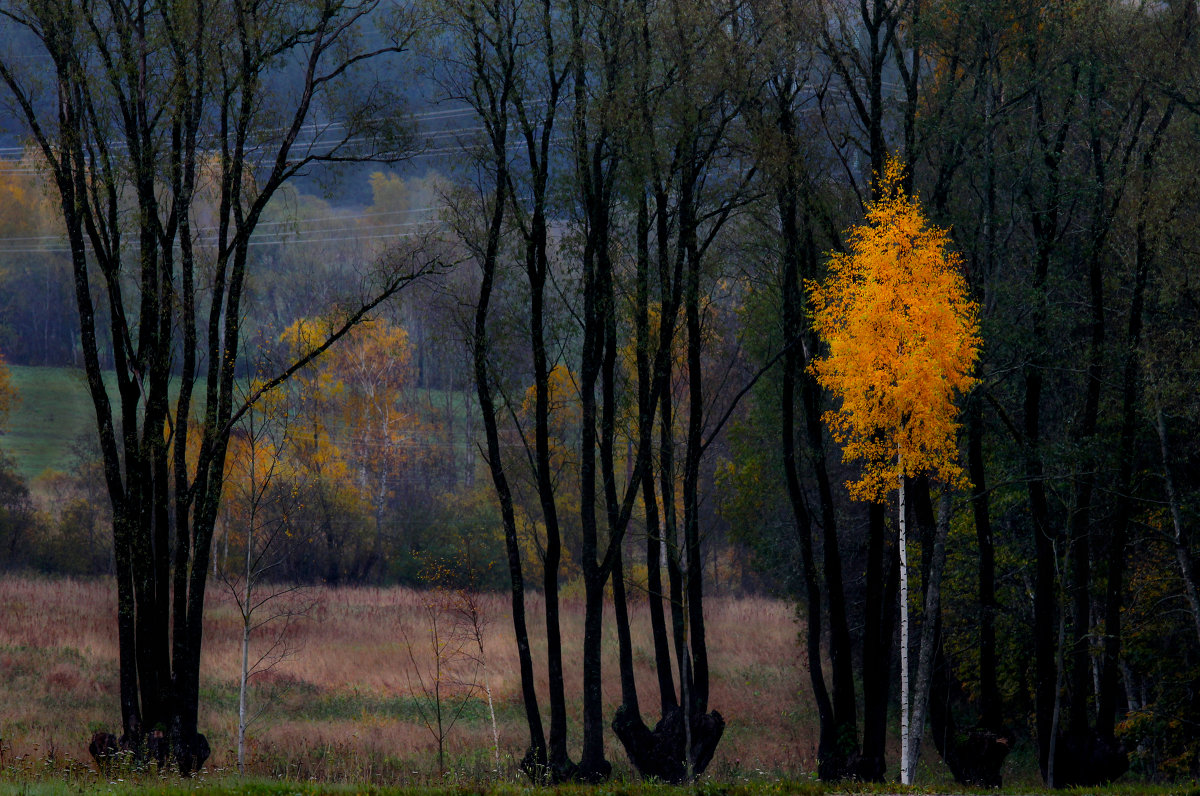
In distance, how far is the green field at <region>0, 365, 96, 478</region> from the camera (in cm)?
6146

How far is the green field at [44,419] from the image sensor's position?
2420 inches

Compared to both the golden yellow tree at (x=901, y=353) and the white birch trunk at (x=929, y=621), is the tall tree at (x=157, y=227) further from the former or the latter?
the white birch trunk at (x=929, y=621)

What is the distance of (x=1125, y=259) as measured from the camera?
19.4 meters

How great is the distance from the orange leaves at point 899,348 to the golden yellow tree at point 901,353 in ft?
0.05

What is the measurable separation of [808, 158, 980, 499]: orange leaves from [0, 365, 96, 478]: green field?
52.6 m

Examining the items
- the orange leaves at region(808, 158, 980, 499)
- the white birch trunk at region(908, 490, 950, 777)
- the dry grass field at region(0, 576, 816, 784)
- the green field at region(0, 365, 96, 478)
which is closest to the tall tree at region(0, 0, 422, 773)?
the dry grass field at region(0, 576, 816, 784)

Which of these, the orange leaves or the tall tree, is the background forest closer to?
the tall tree

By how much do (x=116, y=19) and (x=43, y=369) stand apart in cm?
6825

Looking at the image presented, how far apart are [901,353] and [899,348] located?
0.09m

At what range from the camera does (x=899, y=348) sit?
54.6ft

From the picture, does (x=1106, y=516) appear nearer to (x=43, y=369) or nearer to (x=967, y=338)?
(x=967, y=338)

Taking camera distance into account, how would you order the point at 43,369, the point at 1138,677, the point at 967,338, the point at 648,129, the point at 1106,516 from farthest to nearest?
the point at 43,369 < the point at 1138,677 < the point at 1106,516 < the point at 648,129 < the point at 967,338

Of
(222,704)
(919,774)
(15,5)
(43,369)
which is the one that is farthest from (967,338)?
(43,369)

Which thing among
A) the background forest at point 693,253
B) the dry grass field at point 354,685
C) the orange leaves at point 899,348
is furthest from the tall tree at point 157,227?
the orange leaves at point 899,348
